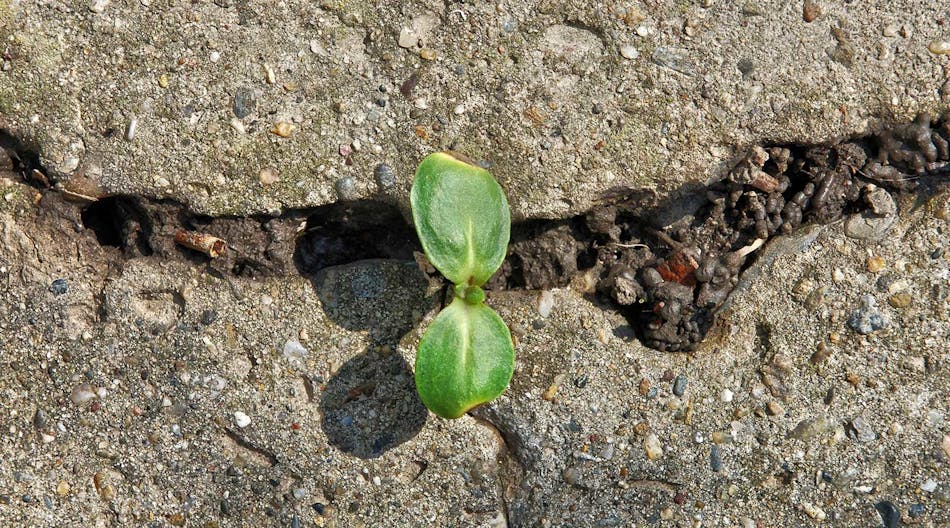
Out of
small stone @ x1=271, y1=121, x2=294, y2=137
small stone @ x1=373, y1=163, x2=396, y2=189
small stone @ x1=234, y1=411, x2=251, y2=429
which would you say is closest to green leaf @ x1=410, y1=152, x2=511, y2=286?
small stone @ x1=373, y1=163, x2=396, y2=189

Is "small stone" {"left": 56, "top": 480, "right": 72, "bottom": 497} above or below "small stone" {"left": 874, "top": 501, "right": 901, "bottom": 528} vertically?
below

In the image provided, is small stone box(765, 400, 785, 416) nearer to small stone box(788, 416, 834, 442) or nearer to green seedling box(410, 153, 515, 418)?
small stone box(788, 416, 834, 442)

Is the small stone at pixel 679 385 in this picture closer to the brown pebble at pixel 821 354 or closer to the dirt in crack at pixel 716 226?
the dirt in crack at pixel 716 226

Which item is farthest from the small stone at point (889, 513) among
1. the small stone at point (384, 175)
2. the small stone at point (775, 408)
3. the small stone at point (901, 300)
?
the small stone at point (384, 175)

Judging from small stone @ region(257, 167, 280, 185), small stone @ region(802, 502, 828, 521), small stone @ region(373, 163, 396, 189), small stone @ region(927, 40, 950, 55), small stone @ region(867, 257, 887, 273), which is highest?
small stone @ region(927, 40, 950, 55)

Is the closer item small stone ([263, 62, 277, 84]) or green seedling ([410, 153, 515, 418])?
green seedling ([410, 153, 515, 418])

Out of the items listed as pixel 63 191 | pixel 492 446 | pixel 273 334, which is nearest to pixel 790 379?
pixel 492 446
